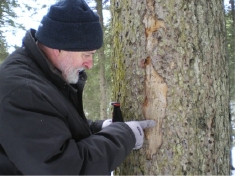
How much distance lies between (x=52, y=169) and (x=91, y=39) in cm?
80

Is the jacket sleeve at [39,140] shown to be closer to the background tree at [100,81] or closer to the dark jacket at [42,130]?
the dark jacket at [42,130]

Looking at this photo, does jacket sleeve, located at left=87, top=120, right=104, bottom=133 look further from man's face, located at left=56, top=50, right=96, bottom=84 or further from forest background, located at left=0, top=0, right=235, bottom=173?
forest background, located at left=0, top=0, right=235, bottom=173

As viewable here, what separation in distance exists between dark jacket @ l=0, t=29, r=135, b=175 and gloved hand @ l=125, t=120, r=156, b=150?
0.19ft

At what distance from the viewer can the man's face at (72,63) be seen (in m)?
1.86

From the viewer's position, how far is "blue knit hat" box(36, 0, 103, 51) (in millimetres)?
1782

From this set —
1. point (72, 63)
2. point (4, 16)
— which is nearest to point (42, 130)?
point (72, 63)

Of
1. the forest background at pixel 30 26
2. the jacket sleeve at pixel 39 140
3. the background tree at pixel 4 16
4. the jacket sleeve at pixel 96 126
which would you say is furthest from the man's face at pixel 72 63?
the background tree at pixel 4 16

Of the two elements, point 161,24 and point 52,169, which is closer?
point 52,169

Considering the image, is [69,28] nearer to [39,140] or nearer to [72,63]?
[72,63]

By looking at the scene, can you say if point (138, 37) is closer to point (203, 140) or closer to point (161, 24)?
point (161, 24)

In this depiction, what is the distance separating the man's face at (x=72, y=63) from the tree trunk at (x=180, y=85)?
37 cm

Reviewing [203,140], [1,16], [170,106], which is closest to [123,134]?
[170,106]

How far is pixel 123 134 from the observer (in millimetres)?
1769

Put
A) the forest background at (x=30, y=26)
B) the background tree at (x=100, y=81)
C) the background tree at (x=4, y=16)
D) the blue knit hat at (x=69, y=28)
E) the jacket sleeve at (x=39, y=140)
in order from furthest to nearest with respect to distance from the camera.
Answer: the background tree at (x=100, y=81), the forest background at (x=30, y=26), the background tree at (x=4, y=16), the blue knit hat at (x=69, y=28), the jacket sleeve at (x=39, y=140)
